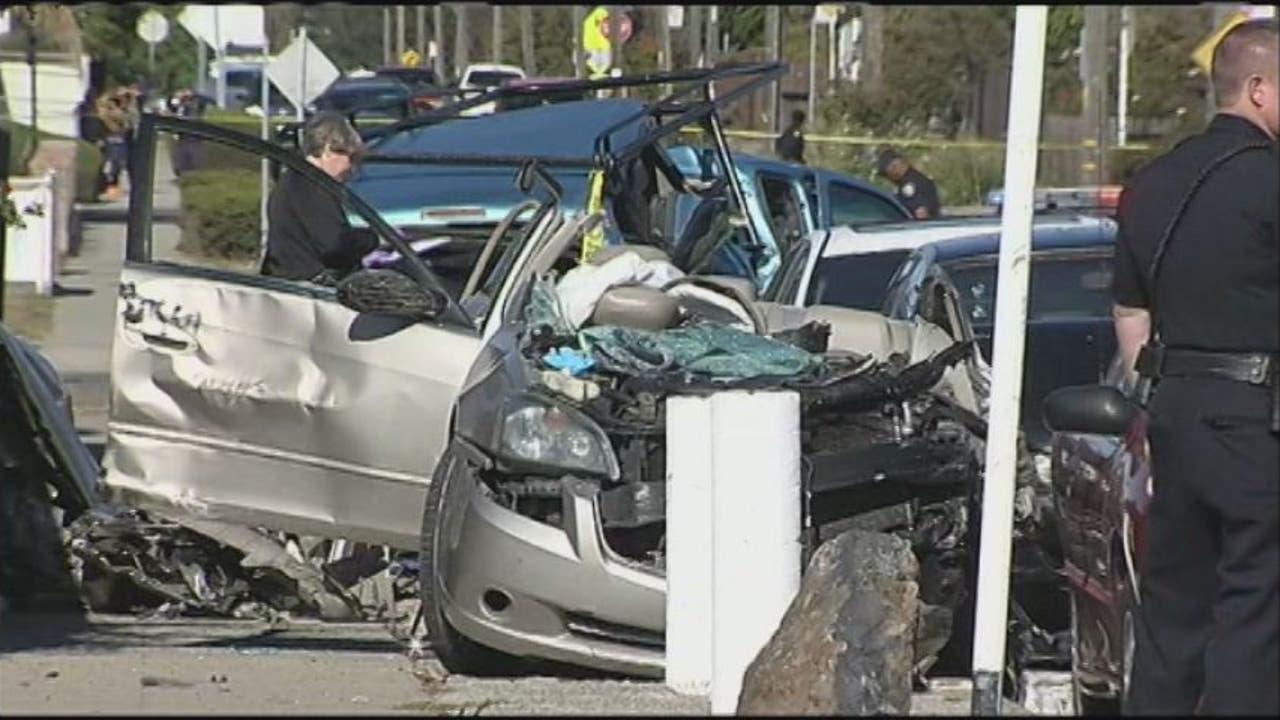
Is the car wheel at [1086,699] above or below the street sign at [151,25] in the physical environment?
below

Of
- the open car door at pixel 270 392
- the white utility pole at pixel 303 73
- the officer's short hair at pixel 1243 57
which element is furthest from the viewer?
the white utility pole at pixel 303 73

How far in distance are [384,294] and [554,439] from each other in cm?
126

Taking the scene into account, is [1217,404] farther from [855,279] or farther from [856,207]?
[856,207]

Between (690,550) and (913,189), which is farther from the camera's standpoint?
(913,189)

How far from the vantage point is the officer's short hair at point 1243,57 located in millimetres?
5934

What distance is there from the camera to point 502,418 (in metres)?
8.12

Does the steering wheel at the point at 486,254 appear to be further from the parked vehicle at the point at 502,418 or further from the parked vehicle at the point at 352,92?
the parked vehicle at the point at 352,92

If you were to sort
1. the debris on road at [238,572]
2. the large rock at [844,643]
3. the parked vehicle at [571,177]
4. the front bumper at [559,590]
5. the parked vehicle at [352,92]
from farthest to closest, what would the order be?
the parked vehicle at [352,92] < the parked vehicle at [571,177] < the debris on road at [238,572] < the front bumper at [559,590] < the large rock at [844,643]

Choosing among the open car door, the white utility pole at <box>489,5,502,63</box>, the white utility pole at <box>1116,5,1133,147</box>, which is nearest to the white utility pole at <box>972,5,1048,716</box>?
the open car door

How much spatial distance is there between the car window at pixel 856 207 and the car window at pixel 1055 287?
15.6ft

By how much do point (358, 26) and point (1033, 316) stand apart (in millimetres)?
71813

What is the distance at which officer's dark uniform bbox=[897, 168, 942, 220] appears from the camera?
2138 centimetres

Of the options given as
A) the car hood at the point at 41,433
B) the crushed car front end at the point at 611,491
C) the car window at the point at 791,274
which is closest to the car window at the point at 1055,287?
the car window at the point at 791,274

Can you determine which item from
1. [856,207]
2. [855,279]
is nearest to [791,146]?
[856,207]
